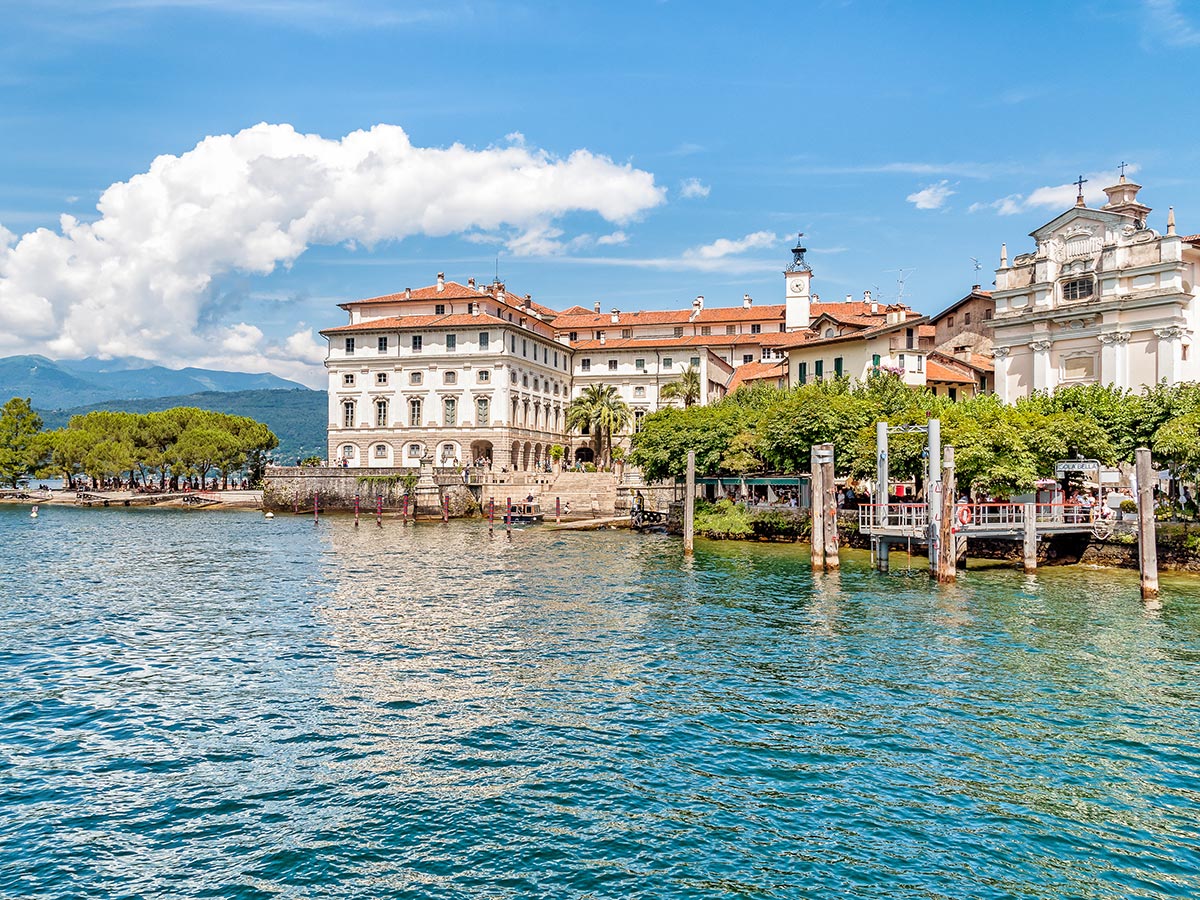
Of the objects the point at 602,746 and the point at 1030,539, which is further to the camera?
the point at 1030,539

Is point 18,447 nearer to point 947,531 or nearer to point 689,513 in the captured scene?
point 689,513

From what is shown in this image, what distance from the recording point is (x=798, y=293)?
3981 inches

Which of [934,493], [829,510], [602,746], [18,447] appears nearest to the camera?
[602,746]

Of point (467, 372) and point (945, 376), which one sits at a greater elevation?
point (467, 372)

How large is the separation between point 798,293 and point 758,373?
788 inches

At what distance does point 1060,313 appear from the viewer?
5650cm

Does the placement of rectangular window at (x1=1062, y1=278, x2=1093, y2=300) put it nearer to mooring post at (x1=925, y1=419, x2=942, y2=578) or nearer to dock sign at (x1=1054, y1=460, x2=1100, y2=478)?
dock sign at (x1=1054, y1=460, x2=1100, y2=478)

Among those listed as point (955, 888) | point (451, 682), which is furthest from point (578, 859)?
point (451, 682)


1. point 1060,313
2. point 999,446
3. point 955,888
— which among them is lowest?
point 955,888

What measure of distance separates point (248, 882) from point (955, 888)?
28.7 feet

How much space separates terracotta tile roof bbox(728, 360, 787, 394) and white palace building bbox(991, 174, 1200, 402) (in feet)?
70.8

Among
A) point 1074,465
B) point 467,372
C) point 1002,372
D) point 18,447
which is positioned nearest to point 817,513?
point 1074,465

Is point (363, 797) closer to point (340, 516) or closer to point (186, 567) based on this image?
point (186, 567)

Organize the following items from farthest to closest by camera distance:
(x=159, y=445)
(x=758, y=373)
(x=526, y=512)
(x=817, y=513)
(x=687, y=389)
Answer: (x=159, y=445), (x=687, y=389), (x=758, y=373), (x=526, y=512), (x=817, y=513)
